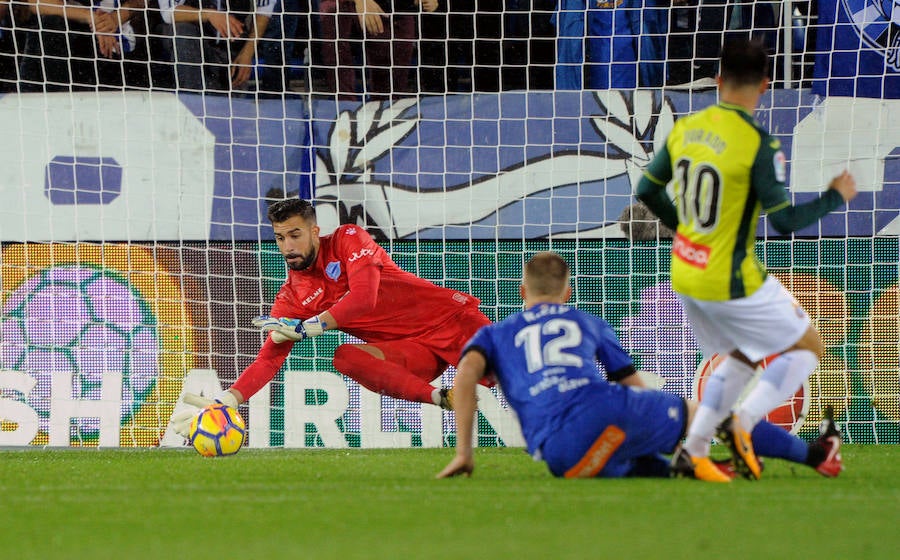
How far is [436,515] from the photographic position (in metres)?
3.57

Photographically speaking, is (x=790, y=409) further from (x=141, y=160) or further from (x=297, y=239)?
(x=141, y=160)

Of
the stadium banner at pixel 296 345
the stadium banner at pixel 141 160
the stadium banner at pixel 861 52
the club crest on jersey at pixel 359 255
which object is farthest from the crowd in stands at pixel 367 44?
the club crest on jersey at pixel 359 255

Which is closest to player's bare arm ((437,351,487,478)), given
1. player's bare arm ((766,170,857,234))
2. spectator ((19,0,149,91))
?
player's bare arm ((766,170,857,234))

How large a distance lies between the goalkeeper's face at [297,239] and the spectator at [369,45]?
7.26ft

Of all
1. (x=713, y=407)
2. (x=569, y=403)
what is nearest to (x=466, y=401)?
(x=569, y=403)

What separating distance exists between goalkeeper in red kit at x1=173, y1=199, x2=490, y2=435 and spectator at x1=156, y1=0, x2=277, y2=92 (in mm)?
2377

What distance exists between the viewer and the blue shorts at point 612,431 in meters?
4.40

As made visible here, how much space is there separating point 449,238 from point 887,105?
3.09 m

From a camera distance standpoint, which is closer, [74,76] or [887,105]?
[887,105]

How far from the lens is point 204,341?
8.88 m

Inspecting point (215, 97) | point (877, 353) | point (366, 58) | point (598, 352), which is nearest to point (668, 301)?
point (877, 353)

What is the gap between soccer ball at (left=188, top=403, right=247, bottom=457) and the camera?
6.75 metres

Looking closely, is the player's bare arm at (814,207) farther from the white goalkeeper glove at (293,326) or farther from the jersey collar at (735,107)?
the white goalkeeper glove at (293,326)

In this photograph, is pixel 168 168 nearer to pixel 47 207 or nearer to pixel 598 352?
pixel 47 207
